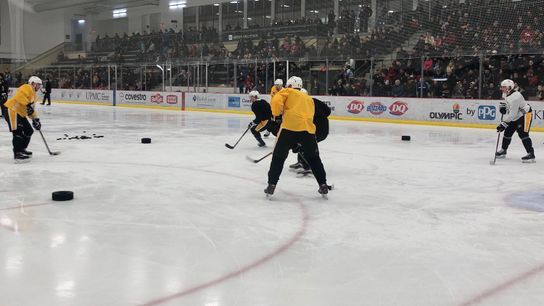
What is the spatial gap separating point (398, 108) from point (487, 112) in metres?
2.26

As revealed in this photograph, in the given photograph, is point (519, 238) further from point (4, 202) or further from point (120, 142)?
point (120, 142)

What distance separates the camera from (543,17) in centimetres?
1345

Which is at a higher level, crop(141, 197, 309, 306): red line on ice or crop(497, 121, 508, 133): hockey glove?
crop(497, 121, 508, 133): hockey glove

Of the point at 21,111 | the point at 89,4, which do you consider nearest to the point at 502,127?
the point at 21,111

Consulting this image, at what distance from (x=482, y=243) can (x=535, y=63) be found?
33.3ft

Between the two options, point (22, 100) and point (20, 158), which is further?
point (20, 158)

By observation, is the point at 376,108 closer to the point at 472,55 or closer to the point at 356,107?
the point at 356,107

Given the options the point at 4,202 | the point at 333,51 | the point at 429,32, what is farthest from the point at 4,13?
the point at 4,202

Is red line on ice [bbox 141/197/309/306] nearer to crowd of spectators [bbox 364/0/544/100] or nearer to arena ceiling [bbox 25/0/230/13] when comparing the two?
crowd of spectators [bbox 364/0/544/100]

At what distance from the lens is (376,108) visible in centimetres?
1472

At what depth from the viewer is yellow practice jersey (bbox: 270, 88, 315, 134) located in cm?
478

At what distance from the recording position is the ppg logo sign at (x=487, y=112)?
12891 mm

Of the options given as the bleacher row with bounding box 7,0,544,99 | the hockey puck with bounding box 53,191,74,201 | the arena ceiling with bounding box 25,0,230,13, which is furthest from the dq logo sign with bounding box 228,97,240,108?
the hockey puck with bounding box 53,191,74,201

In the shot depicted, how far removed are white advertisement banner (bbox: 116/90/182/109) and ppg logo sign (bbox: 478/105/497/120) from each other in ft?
33.1
